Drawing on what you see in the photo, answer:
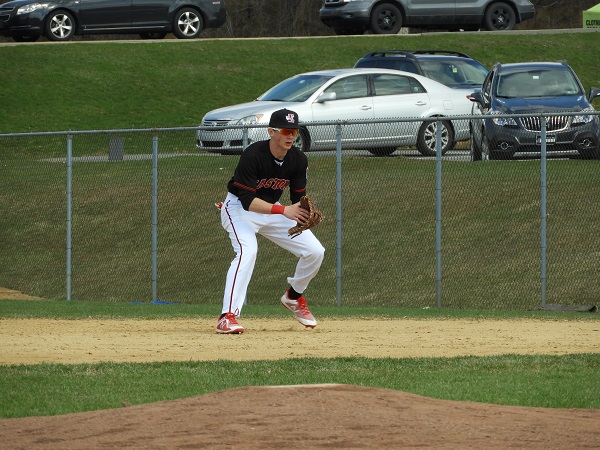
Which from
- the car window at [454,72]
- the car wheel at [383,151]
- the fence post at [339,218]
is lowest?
the fence post at [339,218]

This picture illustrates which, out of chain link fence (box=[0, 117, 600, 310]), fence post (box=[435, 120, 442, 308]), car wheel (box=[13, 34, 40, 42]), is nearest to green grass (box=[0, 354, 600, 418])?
fence post (box=[435, 120, 442, 308])

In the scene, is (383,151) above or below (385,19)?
below

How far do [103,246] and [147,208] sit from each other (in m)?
0.88

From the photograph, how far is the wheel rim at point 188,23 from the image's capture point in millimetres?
34062

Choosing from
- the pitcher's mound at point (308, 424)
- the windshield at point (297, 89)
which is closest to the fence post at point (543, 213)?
the pitcher's mound at point (308, 424)

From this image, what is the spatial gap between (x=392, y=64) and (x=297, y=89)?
4.69 m

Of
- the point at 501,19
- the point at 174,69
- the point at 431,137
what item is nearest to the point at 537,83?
the point at 431,137

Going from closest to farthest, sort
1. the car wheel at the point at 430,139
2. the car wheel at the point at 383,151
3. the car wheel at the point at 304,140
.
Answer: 1. the car wheel at the point at 383,151
2. the car wheel at the point at 430,139
3. the car wheel at the point at 304,140

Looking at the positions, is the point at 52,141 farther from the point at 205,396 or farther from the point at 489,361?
the point at 205,396

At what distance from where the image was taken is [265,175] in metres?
10.3

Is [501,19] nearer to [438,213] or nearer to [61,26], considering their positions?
[61,26]

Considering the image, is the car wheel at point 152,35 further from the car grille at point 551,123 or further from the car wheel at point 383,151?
the car wheel at point 383,151

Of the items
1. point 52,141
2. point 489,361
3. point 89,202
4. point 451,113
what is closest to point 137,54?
point 52,141

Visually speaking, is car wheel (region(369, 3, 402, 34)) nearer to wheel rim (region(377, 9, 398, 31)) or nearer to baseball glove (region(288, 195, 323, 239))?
wheel rim (region(377, 9, 398, 31))
